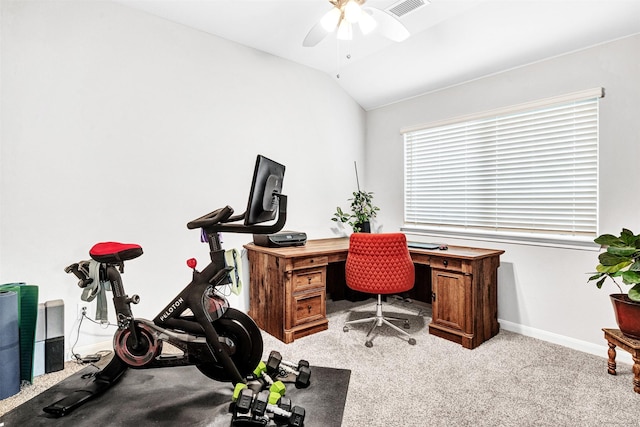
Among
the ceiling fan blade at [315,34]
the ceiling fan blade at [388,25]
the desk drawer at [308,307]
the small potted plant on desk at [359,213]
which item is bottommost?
the desk drawer at [308,307]

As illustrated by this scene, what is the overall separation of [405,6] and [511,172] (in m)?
1.74

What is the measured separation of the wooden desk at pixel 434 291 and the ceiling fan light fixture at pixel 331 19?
171cm

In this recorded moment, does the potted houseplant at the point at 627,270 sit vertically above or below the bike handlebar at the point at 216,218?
below

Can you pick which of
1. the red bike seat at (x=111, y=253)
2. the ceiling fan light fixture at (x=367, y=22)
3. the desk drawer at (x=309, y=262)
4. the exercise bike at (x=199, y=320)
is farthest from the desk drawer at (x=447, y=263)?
the red bike seat at (x=111, y=253)

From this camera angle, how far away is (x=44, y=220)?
2299 millimetres

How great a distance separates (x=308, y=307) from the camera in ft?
9.66

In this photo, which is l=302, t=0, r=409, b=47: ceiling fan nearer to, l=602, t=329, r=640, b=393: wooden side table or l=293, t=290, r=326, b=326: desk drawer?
l=293, t=290, r=326, b=326: desk drawer

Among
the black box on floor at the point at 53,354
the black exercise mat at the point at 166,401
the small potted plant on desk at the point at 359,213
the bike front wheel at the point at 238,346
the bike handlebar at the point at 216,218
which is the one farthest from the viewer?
the small potted plant on desk at the point at 359,213

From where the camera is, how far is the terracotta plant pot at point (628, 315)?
6.77 ft

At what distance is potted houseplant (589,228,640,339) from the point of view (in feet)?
6.49

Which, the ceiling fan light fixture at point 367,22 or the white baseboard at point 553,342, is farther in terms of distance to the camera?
the white baseboard at point 553,342

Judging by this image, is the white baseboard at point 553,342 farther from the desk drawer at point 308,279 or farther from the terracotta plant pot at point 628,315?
the desk drawer at point 308,279

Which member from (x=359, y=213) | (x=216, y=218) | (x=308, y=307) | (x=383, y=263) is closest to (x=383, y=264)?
(x=383, y=263)

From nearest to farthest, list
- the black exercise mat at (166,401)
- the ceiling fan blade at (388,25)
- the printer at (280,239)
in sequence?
the black exercise mat at (166,401)
the ceiling fan blade at (388,25)
the printer at (280,239)
